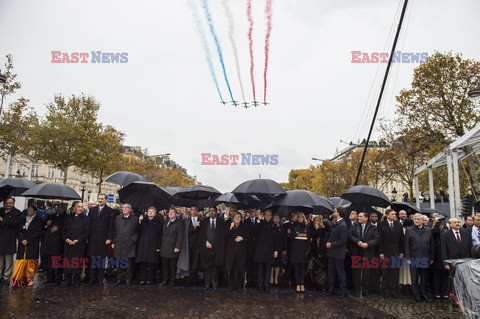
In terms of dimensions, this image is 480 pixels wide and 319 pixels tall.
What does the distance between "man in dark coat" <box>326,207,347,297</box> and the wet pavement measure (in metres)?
0.39

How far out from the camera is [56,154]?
28078 millimetres

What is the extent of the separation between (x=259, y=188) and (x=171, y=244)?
9.49 ft

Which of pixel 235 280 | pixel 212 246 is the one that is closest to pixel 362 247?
pixel 235 280

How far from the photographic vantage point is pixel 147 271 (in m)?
10.9

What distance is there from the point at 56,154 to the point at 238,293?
22958 mm

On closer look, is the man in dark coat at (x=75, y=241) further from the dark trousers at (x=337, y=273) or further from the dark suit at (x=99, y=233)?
the dark trousers at (x=337, y=273)

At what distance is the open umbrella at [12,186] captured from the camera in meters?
12.0

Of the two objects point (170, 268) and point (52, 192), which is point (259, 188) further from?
point (52, 192)

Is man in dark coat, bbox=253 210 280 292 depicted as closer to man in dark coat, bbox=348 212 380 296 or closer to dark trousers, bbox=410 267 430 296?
man in dark coat, bbox=348 212 380 296

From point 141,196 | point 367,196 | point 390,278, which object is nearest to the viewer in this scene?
point 390,278

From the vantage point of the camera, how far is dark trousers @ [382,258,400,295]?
10156 mm

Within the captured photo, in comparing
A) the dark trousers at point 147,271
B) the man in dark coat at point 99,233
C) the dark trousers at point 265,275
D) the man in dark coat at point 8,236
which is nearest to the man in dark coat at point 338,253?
the dark trousers at point 265,275

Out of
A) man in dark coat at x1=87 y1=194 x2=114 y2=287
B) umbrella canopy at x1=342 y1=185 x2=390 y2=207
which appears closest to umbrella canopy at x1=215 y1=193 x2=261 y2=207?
umbrella canopy at x1=342 y1=185 x2=390 y2=207

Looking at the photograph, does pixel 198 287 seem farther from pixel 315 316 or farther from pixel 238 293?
pixel 315 316
